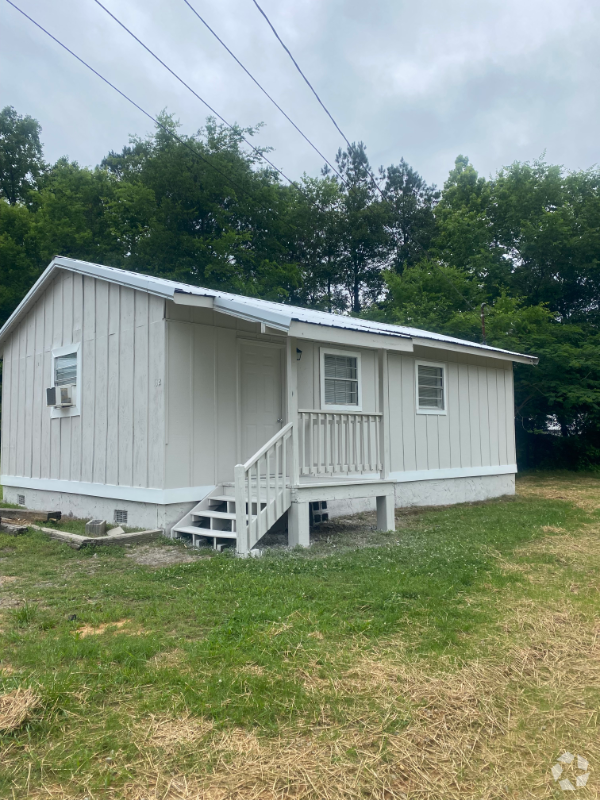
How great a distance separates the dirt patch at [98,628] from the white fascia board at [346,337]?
350 cm

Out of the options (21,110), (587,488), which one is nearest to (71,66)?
(587,488)

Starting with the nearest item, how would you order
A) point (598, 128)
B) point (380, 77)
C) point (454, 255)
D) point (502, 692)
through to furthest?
point (502, 692), point (380, 77), point (598, 128), point (454, 255)

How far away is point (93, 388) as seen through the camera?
344 inches

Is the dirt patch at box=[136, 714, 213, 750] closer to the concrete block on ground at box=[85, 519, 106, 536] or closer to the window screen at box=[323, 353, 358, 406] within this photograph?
the concrete block on ground at box=[85, 519, 106, 536]

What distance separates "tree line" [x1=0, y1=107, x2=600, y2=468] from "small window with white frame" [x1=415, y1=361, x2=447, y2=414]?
745cm

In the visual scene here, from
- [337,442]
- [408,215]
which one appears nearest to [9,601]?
[337,442]

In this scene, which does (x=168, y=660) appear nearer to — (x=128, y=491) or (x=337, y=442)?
(x=337, y=442)

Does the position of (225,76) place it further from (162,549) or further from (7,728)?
(7,728)

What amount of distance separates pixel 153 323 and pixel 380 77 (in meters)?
5.33

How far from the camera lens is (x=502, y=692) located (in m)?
3.11

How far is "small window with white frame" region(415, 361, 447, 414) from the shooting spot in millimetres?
10930

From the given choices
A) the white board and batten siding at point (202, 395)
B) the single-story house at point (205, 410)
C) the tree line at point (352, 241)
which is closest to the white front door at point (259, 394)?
the single-story house at point (205, 410)

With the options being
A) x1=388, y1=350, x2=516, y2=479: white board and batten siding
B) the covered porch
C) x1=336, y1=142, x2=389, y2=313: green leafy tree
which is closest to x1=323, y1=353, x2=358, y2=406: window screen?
x1=388, y1=350, x2=516, y2=479: white board and batten siding

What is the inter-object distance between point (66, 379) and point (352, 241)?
20.8 meters
